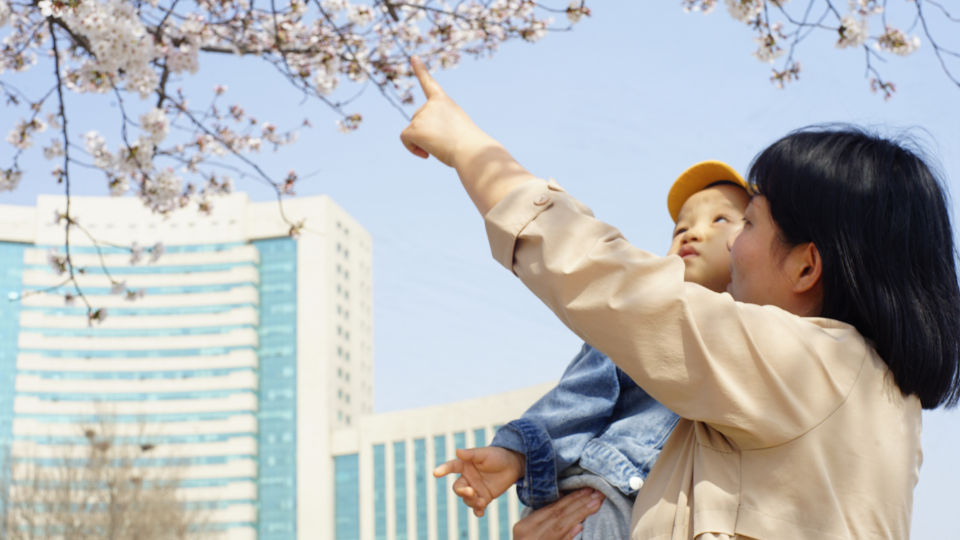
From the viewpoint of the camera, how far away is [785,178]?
0.92 m

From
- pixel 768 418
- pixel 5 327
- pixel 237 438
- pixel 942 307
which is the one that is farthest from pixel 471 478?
pixel 5 327

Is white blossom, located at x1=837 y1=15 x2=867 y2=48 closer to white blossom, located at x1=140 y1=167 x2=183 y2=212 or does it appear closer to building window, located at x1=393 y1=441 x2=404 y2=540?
white blossom, located at x1=140 y1=167 x2=183 y2=212

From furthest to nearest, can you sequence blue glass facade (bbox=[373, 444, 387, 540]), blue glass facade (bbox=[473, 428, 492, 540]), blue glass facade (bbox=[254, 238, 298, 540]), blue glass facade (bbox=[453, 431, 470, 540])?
blue glass facade (bbox=[254, 238, 298, 540]), blue glass facade (bbox=[373, 444, 387, 540]), blue glass facade (bbox=[453, 431, 470, 540]), blue glass facade (bbox=[473, 428, 492, 540])

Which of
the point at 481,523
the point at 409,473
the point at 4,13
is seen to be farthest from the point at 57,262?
the point at 409,473

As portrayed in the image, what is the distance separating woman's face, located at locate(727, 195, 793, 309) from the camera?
913 millimetres

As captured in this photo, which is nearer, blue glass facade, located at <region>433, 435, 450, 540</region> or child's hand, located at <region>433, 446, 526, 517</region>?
child's hand, located at <region>433, 446, 526, 517</region>

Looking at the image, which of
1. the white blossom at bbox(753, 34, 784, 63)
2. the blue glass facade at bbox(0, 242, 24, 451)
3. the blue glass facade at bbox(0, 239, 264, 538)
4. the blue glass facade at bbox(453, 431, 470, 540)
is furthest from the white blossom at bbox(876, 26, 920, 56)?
the blue glass facade at bbox(0, 242, 24, 451)

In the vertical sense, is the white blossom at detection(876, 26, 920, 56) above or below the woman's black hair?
above

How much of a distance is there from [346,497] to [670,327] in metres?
47.7

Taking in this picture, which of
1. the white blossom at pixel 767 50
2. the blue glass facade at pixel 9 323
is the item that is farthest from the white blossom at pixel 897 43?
the blue glass facade at pixel 9 323

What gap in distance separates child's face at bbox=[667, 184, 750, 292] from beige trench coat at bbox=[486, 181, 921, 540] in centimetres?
52

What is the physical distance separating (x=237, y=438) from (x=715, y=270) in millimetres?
50008

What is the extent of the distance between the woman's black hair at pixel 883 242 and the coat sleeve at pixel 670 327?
0.09 metres

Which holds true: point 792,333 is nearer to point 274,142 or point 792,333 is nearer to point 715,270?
point 715,270
